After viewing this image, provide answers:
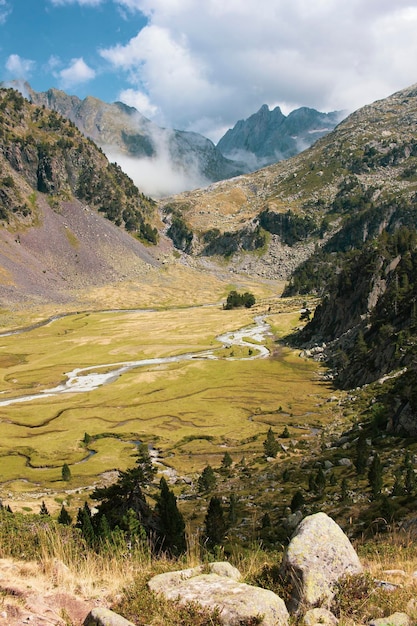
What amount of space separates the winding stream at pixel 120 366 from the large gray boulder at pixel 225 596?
97852 millimetres

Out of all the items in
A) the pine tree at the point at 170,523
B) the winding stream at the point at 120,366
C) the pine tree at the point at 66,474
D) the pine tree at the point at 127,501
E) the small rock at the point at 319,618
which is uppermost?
the small rock at the point at 319,618

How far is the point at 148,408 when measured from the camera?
91.4 meters

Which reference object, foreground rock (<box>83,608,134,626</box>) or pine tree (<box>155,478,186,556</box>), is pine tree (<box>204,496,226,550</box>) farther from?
foreground rock (<box>83,608,134,626</box>)

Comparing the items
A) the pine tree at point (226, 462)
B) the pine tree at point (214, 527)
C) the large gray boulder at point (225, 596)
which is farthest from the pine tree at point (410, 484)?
the pine tree at point (226, 462)

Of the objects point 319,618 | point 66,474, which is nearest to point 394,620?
point 319,618

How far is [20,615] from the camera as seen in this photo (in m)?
8.42

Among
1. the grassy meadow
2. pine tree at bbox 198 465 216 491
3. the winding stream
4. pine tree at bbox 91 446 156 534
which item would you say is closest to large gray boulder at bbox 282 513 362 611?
pine tree at bbox 91 446 156 534

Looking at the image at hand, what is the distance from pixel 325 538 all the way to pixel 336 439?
177 feet

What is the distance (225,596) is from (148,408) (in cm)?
8427

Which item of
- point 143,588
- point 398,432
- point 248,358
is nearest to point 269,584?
point 143,588

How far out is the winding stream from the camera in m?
108

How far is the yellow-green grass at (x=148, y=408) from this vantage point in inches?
2591

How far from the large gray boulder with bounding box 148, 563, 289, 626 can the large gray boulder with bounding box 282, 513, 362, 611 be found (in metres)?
1.00

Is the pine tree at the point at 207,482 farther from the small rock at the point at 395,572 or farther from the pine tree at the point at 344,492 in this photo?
the small rock at the point at 395,572
